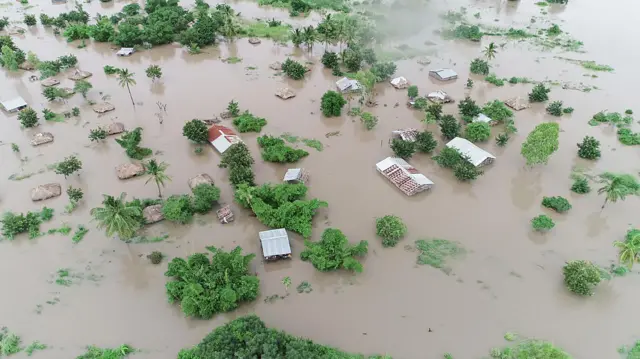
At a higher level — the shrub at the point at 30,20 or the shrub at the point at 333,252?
the shrub at the point at 30,20

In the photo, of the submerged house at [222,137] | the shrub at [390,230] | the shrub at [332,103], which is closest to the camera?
the shrub at [390,230]

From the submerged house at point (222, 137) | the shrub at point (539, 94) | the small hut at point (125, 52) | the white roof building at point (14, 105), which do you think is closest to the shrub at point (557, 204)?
the shrub at point (539, 94)

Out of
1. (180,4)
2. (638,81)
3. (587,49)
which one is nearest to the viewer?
(638,81)

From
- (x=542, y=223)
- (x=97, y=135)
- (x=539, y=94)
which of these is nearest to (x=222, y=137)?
(x=97, y=135)

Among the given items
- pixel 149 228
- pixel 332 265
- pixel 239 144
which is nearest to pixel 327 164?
pixel 239 144

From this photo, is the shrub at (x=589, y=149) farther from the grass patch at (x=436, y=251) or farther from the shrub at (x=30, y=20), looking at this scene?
the shrub at (x=30, y=20)

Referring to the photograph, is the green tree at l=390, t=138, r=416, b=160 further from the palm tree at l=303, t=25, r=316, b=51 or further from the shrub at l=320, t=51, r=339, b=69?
the palm tree at l=303, t=25, r=316, b=51

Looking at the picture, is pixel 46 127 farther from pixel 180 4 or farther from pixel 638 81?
pixel 638 81
